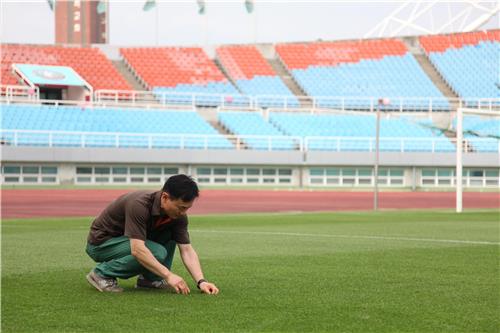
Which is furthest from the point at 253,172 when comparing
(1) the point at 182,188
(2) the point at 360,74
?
(1) the point at 182,188

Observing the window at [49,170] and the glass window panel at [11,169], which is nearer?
the glass window panel at [11,169]

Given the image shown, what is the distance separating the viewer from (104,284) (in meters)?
7.78

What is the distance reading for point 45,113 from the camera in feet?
167

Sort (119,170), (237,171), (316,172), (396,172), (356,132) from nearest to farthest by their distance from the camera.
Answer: (119,170) → (237,171) → (316,172) → (396,172) → (356,132)

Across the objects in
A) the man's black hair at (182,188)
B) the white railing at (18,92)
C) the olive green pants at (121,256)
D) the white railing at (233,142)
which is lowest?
the olive green pants at (121,256)

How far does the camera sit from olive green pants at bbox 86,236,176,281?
7682mm

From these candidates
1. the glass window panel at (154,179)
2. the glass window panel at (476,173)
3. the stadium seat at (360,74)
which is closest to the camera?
the glass window panel at (154,179)

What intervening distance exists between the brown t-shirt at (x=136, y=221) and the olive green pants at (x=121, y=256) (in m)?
0.07

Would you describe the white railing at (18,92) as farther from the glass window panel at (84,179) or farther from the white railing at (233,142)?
the glass window panel at (84,179)

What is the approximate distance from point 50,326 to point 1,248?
673cm

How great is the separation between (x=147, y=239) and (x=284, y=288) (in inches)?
54.2

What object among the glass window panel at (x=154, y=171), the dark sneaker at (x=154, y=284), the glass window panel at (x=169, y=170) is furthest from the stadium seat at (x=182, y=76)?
the dark sneaker at (x=154, y=284)

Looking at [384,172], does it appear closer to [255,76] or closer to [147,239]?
[255,76]

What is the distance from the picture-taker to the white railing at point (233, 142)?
48.0 metres
